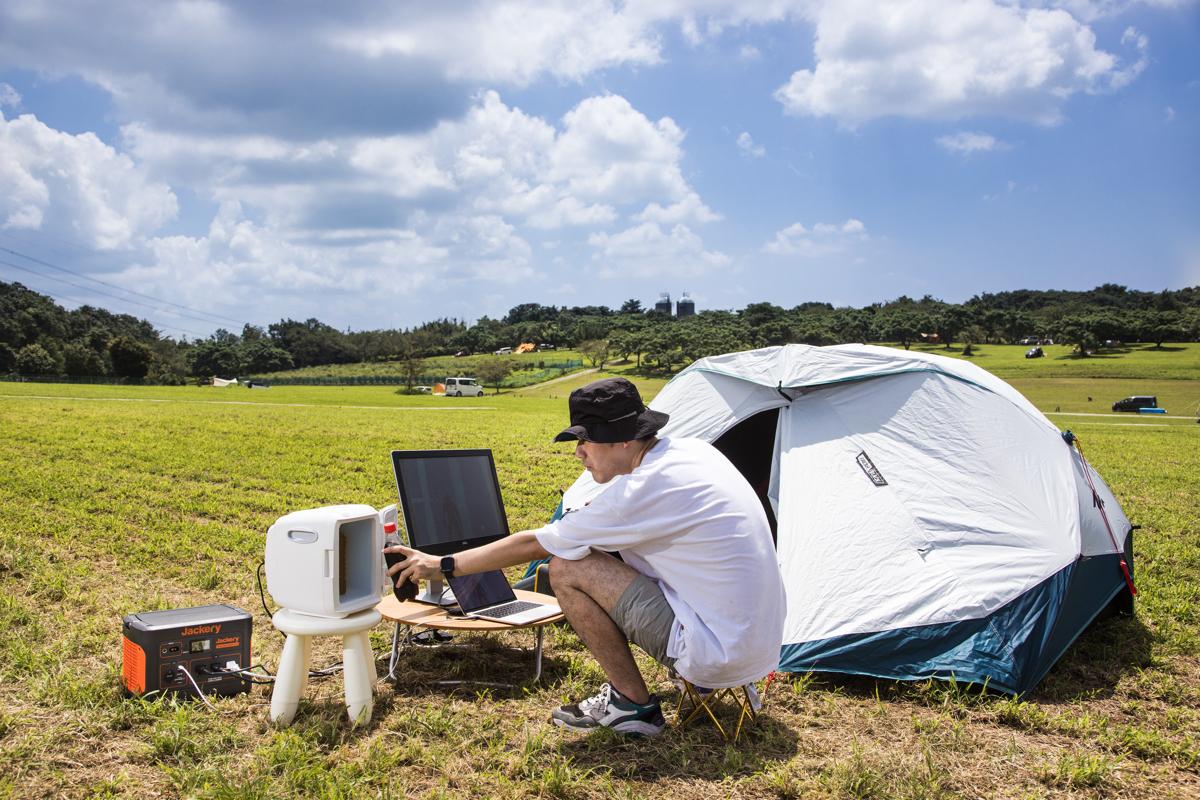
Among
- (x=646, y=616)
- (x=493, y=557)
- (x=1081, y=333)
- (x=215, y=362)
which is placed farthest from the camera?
(x=215, y=362)

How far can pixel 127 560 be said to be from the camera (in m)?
6.97

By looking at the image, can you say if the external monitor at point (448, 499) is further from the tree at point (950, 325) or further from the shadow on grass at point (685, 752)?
the tree at point (950, 325)

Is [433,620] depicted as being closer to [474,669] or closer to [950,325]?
[474,669]

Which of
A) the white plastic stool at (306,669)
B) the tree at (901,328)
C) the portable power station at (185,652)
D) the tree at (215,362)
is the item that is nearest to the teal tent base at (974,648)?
the white plastic stool at (306,669)

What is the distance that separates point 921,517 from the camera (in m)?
5.06

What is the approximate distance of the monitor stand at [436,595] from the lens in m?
4.59

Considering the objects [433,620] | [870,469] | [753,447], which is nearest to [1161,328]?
[753,447]

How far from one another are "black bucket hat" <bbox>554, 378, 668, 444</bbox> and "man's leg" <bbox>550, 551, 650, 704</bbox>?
1.88ft

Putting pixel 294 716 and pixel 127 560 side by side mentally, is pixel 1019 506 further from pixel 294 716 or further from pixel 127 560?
pixel 127 560

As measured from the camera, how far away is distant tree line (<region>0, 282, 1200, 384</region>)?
62812mm

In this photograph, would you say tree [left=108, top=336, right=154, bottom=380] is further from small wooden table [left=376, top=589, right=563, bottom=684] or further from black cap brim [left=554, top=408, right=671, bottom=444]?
black cap brim [left=554, top=408, right=671, bottom=444]

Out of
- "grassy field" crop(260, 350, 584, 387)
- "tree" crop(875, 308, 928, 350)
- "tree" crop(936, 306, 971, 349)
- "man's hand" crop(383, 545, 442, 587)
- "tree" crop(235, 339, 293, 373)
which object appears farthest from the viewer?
"tree" crop(235, 339, 293, 373)

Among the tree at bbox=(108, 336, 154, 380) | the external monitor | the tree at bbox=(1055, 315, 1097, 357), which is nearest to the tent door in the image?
the external monitor

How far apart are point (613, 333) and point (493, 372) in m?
28.0
